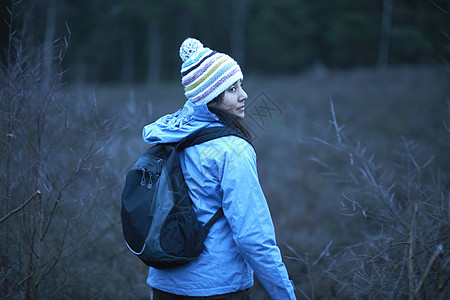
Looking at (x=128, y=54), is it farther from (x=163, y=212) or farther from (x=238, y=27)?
(x=163, y=212)

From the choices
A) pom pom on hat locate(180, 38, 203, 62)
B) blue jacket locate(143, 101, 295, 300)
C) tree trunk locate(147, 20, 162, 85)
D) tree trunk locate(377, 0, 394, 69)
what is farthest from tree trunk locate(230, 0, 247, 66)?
blue jacket locate(143, 101, 295, 300)

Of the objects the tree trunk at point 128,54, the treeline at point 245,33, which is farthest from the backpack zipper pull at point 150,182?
the tree trunk at point 128,54

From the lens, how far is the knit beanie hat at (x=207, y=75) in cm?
182

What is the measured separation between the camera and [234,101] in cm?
186

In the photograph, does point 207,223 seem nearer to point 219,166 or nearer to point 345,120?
point 219,166

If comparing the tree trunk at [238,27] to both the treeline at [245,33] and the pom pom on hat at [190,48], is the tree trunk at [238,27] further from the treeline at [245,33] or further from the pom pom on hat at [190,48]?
the pom pom on hat at [190,48]

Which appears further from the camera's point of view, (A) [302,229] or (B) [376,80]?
(B) [376,80]

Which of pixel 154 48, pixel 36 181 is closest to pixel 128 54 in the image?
pixel 154 48

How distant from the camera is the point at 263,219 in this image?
1601 millimetres

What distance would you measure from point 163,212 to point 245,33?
28623 mm

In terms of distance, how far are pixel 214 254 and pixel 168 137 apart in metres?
0.62

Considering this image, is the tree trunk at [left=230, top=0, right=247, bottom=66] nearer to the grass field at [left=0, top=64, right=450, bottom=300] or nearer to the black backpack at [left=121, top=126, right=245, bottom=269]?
the grass field at [left=0, top=64, right=450, bottom=300]

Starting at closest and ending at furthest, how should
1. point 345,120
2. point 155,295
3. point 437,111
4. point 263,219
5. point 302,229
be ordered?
point 263,219 → point 155,295 → point 302,229 → point 437,111 → point 345,120

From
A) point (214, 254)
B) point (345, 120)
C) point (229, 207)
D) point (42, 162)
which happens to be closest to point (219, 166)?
point (229, 207)
